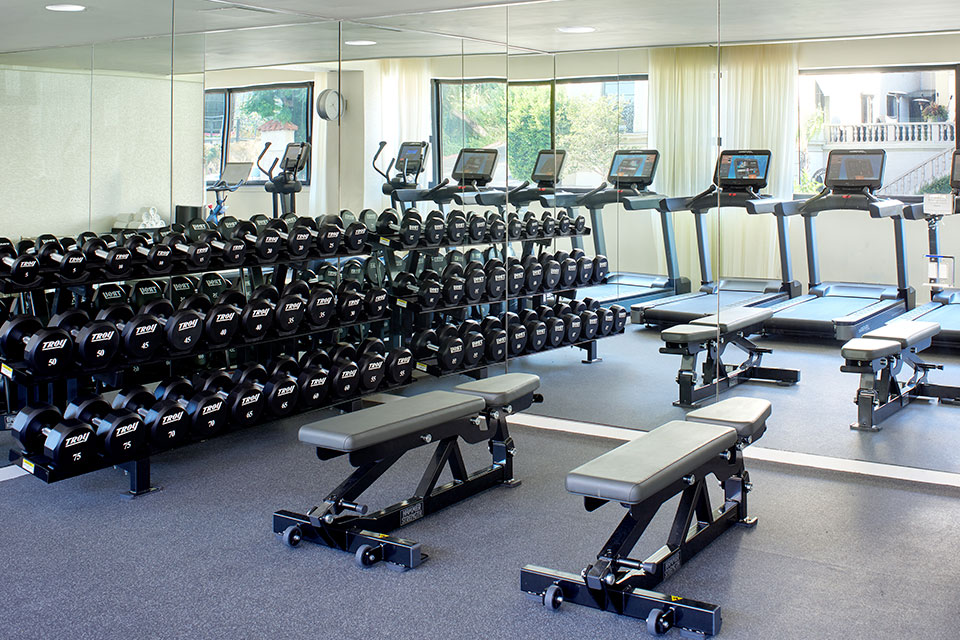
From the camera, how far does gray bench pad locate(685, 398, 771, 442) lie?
133 inches

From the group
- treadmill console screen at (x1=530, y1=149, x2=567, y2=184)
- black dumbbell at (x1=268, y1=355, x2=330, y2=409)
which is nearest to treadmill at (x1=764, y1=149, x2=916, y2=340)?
treadmill console screen at (x1=530, y1=149, x2=567, y2=184)

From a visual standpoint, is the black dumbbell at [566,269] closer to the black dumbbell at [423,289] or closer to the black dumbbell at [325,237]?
the black dumbbell at [423,289]

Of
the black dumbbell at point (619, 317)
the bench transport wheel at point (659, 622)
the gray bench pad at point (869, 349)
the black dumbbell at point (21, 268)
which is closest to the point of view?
the bench transport wheel at point (659, 622)

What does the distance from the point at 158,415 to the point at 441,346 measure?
1811 millimetres

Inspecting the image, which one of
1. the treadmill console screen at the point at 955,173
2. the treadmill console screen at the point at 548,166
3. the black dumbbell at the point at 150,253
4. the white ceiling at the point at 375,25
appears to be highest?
the white ceiling at the point at 375,25

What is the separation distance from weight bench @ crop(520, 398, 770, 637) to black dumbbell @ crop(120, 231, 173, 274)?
2.29 metres

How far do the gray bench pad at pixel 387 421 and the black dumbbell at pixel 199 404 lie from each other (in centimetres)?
94

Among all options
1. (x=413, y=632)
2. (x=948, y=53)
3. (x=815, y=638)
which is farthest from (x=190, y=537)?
(x=948, y=53)

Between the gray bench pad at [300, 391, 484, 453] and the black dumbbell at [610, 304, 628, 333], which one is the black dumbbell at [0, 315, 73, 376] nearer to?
the gray bench pad at [300, 391, 484, 453]

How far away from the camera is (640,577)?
2846 millimetres

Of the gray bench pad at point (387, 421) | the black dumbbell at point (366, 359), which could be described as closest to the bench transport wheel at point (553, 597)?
the gray bench pad at point (387, 421)

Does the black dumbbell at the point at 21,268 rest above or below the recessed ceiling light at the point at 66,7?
below

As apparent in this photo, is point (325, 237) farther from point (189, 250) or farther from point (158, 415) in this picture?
point (158, 415)

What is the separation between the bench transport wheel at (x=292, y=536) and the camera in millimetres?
3309
